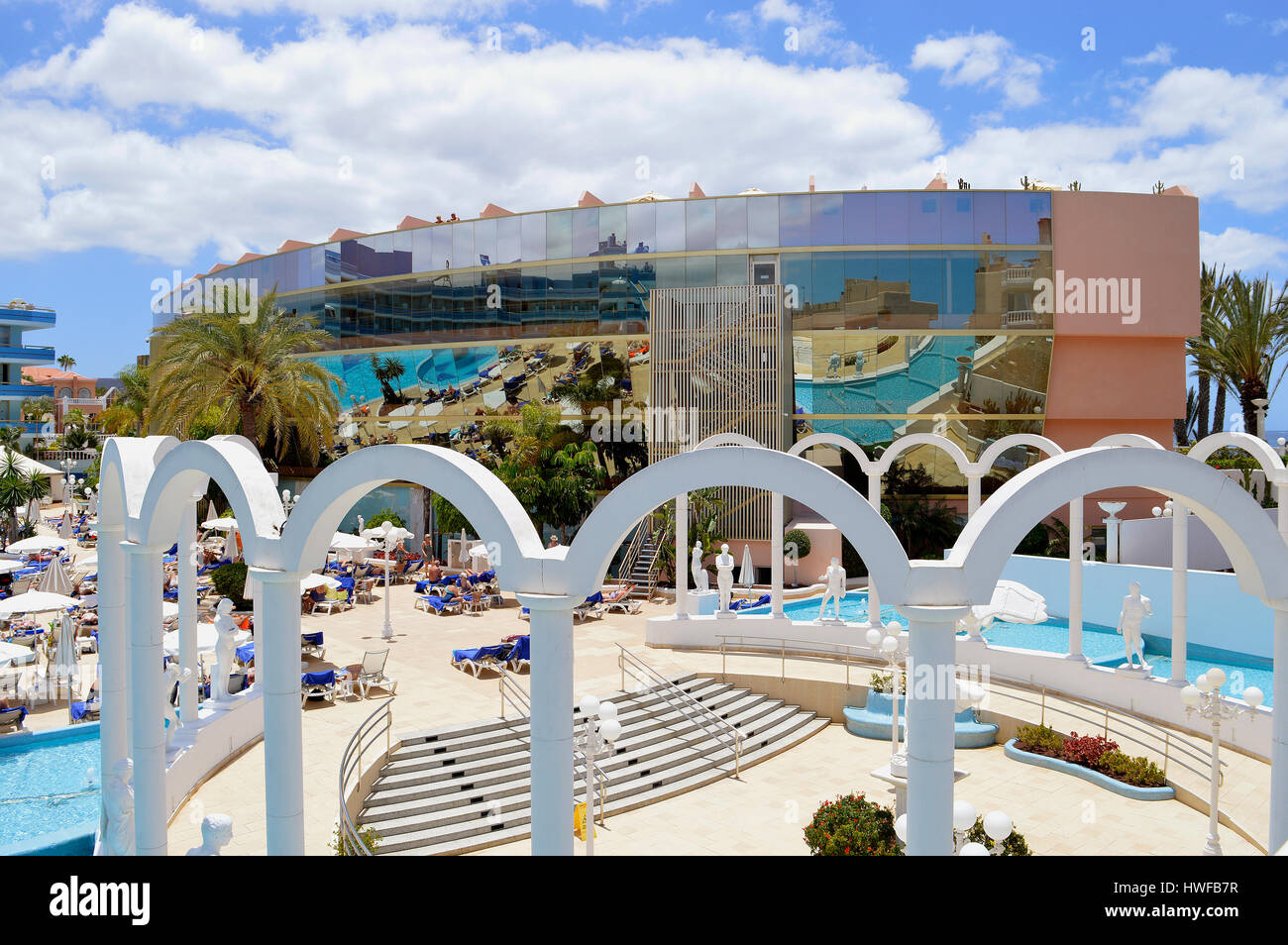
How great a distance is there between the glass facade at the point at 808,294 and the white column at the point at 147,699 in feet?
91.8

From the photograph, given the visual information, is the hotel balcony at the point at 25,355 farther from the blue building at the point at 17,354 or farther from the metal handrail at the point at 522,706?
the metal handrail at the point at 522,706

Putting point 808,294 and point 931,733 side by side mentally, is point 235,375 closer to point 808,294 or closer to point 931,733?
point 808,294

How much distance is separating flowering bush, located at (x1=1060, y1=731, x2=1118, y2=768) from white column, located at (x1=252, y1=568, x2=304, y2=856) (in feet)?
39.5

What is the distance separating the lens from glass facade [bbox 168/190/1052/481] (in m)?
32.9

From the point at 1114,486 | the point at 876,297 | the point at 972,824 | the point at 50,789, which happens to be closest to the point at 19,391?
the point at 876,297

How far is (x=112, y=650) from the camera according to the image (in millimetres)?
9594

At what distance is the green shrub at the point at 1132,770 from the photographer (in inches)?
507

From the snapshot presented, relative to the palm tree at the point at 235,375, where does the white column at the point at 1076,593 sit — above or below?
below

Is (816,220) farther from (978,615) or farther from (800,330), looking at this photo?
(978,615)

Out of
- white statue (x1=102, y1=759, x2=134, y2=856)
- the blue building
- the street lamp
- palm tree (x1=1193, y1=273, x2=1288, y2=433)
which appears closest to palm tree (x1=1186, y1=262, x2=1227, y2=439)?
palm tree (x1=1193, y1=273, x2=1288, y2=433)

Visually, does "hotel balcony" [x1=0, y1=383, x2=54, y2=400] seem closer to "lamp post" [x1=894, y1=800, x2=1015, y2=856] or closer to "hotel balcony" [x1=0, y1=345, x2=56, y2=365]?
"hotel balcony" [x1=0, y1=345, x2=56, y2=365]

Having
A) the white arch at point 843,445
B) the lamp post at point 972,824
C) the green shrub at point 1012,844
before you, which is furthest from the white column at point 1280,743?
the white arch at point 843,445

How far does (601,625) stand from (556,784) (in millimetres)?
17214
